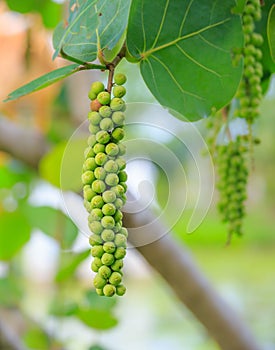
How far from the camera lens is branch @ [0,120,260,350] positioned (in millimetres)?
697

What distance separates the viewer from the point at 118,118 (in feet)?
0.84

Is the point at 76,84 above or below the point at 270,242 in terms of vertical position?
below

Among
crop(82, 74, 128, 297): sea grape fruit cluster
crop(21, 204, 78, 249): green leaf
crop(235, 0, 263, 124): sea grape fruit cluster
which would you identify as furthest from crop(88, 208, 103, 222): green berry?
crop(21, 204, 78, 249): green leaf

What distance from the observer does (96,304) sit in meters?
0.68

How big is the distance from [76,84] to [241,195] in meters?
0.51

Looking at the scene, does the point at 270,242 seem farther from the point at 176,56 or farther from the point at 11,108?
the point at 176,56

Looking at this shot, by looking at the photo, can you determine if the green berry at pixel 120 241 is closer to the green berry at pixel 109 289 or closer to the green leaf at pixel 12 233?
the green berry at pixel 109 289

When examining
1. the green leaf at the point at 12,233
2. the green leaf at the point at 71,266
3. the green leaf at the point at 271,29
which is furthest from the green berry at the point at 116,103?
the green leaf at the point at 12,233

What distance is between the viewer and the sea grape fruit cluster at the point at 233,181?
398mm

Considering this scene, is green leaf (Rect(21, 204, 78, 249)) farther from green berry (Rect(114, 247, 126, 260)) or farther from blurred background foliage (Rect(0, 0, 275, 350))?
green berry (Rect(114, 247, 126, 260))

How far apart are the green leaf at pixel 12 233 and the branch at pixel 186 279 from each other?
0.28 ft

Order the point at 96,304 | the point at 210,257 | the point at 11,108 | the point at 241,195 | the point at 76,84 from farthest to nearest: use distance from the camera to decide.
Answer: the point at 210,257 → the point at 11,108 → the point at 76,84 → the point at 96,304 → the point at 241,195

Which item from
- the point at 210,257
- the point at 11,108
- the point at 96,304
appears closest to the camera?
the point at 96,304

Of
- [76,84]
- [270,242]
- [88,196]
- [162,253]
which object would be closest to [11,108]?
[76,84]
